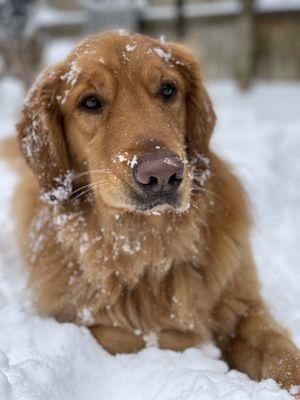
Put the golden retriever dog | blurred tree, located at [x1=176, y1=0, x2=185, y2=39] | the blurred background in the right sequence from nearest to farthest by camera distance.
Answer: the golden retriever dog < the blurred background < blurred tree, located at [x1=176, y1=0, x2=185, y2=39]

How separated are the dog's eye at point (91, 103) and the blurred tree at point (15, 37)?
23.9 ft

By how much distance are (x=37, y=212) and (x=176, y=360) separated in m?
1.40

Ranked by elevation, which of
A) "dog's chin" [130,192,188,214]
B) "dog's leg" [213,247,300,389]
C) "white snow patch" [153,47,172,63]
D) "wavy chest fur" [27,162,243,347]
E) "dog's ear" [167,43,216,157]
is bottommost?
"dog's leg" [213,247,300,389]

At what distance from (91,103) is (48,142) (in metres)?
0.37

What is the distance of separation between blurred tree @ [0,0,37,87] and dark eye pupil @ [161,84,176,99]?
7318 mm

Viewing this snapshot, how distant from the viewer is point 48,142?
9.77 ft

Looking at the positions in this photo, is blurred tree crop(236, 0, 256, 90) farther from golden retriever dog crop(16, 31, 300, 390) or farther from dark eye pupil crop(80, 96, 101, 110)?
dark eye pupil crop(80, 96, 101, 110)

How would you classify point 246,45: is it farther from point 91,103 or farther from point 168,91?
point 91,103

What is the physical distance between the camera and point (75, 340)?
2.67 metres

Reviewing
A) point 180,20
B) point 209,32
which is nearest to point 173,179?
point 209,32

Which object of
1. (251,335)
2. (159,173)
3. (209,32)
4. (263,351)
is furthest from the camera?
(209,32)

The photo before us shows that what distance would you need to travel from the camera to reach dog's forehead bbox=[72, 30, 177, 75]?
2.79 m

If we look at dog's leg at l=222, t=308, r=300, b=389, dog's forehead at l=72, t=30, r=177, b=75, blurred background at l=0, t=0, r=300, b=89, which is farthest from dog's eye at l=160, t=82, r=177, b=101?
blurred background at l=0, t=0, r=300, b=89

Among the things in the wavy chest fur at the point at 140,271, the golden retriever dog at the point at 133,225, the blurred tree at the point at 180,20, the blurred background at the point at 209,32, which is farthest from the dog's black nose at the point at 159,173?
the blurred tree at the point at 180,20
